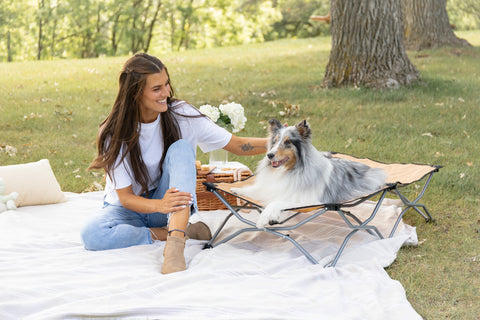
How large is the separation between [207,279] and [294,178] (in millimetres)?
855

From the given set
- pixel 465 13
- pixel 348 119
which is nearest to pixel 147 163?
pixel 348 119

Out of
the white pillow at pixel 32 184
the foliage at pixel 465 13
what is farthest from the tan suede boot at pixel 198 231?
the foliage at pixel 465 13

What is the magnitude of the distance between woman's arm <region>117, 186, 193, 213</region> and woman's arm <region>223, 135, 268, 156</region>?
2.16ft

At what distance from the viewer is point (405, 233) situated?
3.90 m

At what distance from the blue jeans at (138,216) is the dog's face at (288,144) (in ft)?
1.69

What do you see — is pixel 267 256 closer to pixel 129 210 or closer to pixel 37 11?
pixel 129 210

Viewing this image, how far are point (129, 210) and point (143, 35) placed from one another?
2078 centimetres

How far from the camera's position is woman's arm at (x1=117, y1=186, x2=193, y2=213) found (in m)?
3.23

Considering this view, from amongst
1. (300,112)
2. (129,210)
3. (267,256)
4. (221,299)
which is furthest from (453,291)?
(300,112)

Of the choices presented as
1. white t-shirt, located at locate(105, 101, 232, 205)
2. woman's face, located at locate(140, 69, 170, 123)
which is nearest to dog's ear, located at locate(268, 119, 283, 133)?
white t-shirt, located at locate(105, 101, 232, 205)

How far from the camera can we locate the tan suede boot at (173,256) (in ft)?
10.2

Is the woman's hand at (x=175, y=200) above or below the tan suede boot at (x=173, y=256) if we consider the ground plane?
above

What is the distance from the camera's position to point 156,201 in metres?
3.33

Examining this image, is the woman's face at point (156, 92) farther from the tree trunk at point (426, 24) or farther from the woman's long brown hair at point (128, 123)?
the tree trunk at point (426, 24)
